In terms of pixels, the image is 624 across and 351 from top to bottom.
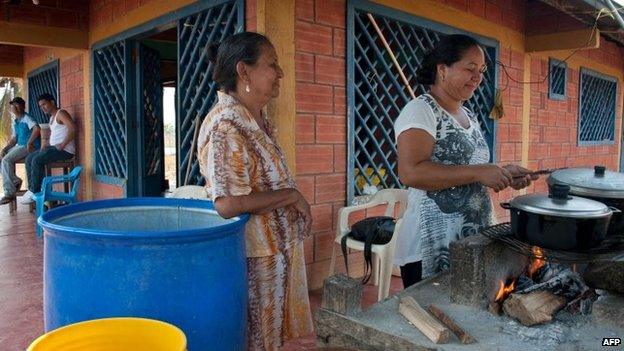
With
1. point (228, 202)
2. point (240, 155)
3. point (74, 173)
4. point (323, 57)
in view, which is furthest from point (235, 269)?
point (74, 173)

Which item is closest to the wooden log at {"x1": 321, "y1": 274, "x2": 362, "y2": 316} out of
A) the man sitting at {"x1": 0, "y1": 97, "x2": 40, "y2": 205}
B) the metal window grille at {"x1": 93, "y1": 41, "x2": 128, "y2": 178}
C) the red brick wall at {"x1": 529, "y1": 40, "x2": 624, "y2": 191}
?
the metal window grille at {"x1": 93, "y1": 41, "x2": 128, "y2": 178}

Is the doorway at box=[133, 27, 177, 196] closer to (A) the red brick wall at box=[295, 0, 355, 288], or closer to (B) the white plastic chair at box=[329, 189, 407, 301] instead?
(A) the red brick wall at box=[295, 0, 355, 288]

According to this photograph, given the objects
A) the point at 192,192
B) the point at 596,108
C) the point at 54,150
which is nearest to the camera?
the point at 192,192

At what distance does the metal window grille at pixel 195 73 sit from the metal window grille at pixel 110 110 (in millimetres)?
1259

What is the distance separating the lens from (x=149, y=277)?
3.67 feet

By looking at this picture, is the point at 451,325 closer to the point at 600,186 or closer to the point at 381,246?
the point at 600,186

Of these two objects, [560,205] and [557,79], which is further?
[557,79]

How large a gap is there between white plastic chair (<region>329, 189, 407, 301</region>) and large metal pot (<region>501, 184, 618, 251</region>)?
1.17 meters

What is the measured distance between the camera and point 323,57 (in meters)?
3.13

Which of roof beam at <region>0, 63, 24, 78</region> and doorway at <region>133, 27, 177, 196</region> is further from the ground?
roof beam at <region>0, 63, 24, 78</region>

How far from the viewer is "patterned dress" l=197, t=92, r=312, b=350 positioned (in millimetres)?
1403

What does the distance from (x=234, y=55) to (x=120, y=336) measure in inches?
35.3

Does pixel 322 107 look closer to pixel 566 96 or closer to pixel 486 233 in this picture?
pixel 486 233

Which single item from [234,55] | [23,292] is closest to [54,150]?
[23,292]
